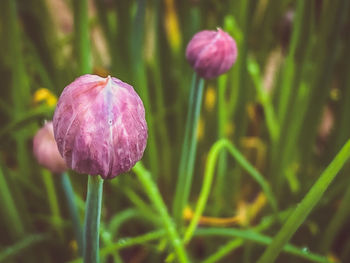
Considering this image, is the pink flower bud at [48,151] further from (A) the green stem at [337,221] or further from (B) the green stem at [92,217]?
(A) the green stem at [337,221]

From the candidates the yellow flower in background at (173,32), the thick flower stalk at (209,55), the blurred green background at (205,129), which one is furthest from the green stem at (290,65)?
the yellow flower in background at (173,32)

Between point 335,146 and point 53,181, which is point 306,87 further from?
point 53,181

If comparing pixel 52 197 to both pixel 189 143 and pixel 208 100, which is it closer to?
pixel 189 143

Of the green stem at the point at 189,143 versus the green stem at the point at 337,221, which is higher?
the green stem at the point at 189,143

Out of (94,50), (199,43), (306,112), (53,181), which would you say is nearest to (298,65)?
(306,112)

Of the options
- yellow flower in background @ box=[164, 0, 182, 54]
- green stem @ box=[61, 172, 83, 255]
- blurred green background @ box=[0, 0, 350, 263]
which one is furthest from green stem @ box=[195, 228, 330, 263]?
yellow flower in background @ box=[164, 0, 182, 54]
